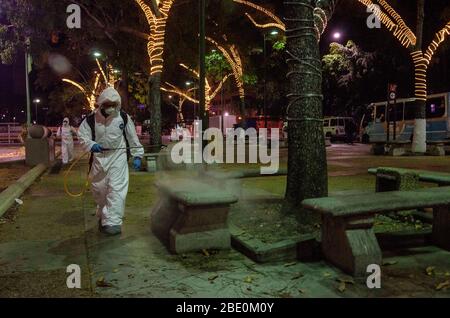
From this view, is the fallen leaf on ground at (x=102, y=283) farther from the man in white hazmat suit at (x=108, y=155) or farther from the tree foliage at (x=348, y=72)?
the tree foliage at (x=348, y=72)

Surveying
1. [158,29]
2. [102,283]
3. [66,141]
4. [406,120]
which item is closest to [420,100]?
[406,120]

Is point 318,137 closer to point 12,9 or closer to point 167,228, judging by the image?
point 167,228

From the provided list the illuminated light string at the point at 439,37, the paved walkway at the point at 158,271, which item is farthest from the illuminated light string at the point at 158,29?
the illuminated light string at the point at 439,37

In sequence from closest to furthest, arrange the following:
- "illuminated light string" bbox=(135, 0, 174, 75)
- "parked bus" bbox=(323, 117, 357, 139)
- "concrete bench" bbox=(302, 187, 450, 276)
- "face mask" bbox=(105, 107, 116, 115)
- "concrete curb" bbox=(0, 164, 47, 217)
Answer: "concrete bench" bbox=(302, 187, 450, 276) < "face mask" bbox=(105, 107, 116, 115) < "concrete curb" bbox=(0, 164, 47, 217) < "illuminated light string" bbox=(135, 0, 174, 75) < "parked bus" bbox=(323, 117, 357, 139)

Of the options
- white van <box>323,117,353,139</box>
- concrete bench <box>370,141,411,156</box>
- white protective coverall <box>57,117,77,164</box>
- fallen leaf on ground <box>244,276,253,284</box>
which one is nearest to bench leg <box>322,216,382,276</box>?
fallen leaf on ground <box>244,276,253,284</box>

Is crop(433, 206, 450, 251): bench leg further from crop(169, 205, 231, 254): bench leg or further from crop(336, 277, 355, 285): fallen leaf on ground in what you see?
crop(169, 205, 231, 254): bench leg

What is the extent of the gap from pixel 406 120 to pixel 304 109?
24858 millimetres

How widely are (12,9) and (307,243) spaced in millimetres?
16889

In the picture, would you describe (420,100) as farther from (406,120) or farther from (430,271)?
(430,271)

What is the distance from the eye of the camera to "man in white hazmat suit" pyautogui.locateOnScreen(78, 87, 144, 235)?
644cm

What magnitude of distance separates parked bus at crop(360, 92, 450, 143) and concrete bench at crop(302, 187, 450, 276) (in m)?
19.3

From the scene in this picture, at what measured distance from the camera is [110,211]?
6469 millimetres

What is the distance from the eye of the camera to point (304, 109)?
259 inches

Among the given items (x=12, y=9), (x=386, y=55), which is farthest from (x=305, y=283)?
(x=386, y=55)
